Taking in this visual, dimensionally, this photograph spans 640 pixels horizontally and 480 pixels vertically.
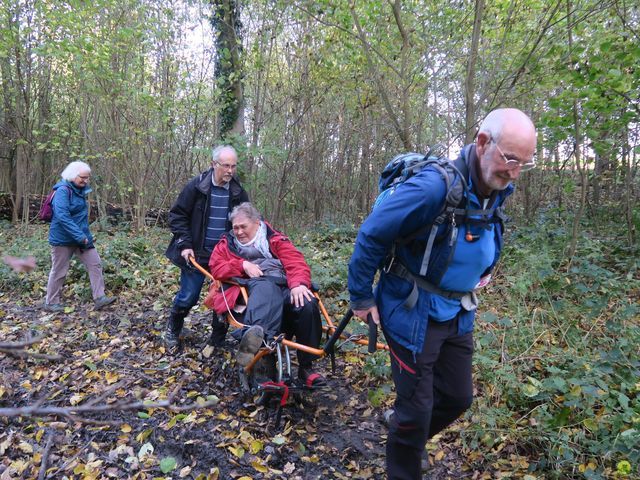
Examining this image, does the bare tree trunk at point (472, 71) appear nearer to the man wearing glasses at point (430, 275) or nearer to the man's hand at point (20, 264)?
the man wearing glasses at point (430, 275)

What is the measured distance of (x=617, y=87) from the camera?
508cm

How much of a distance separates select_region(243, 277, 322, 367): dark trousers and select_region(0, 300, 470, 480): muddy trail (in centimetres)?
60

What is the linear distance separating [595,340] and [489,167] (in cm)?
302

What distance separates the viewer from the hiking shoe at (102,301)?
20.0 ft

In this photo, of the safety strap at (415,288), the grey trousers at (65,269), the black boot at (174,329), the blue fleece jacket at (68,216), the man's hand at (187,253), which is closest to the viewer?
the safety strap at (415,288)

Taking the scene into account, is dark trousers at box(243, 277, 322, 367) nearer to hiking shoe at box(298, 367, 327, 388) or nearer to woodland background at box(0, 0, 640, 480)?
hiking shoe at box(298, 367, 327, 388)

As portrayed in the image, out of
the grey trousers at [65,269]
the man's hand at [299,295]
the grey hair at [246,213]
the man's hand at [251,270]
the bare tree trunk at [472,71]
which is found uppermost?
Result: the bare tree trunk at [472,71]

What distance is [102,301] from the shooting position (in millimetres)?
6133

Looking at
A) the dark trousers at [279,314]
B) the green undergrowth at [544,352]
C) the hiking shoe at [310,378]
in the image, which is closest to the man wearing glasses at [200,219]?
the dark trousers at [279,314]

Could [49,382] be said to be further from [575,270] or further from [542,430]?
[575,270]

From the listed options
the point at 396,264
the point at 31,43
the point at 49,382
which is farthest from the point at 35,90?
the point at 396,264

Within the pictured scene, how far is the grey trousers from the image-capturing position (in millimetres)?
6012

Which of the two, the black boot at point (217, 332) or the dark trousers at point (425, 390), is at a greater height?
the dark trousers at point (425, 390)

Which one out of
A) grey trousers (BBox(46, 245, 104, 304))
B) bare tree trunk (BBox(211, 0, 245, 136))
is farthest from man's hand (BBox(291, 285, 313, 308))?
bare tree trunk (BBox(211, 0, 245, 136))
